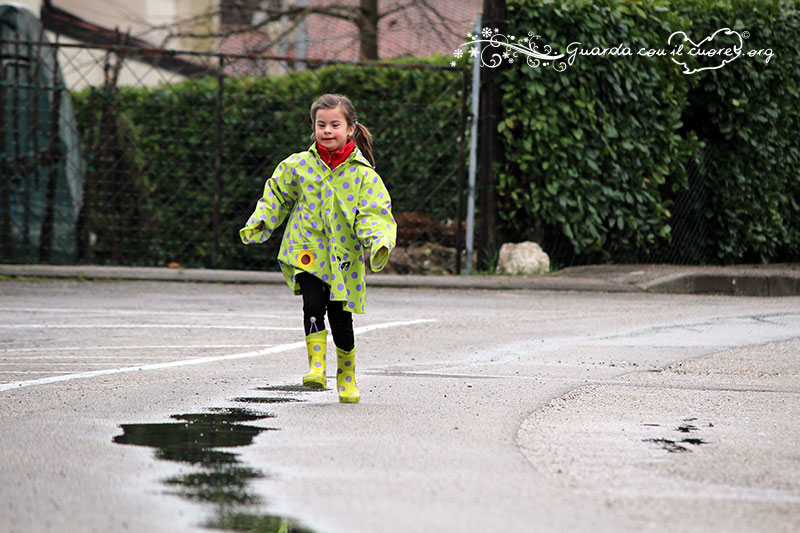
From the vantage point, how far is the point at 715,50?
540 inches

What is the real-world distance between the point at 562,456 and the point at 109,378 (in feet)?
9.19

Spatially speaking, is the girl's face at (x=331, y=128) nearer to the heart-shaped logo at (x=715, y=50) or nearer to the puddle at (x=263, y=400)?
the puddle at (x=263, y=400)

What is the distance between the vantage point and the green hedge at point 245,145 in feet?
44.0

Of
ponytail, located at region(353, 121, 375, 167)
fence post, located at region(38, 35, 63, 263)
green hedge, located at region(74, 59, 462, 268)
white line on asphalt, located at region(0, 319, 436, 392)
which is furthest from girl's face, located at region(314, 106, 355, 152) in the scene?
fence post, located at region(38, 35, 63, 263)

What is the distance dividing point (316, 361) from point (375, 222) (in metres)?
0.73

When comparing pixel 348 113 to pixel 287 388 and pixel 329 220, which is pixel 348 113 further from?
pixel 287 388

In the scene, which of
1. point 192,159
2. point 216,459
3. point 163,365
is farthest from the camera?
point 192,159

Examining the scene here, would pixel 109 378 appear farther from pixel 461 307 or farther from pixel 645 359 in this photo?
pixel 461 307

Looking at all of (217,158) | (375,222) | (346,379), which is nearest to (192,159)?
(217,158)

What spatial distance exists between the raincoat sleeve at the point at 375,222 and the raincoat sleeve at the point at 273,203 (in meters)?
0.37

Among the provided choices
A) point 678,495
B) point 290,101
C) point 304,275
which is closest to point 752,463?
point 678,495

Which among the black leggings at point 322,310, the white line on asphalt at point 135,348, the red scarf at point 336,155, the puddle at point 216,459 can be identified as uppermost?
the red scarf at point 336,155

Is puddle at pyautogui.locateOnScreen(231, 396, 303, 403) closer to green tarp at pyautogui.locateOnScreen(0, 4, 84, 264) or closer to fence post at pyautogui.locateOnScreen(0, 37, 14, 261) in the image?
green tarp at pyautogui.locateOnScreen(0, 4, 84, 264)

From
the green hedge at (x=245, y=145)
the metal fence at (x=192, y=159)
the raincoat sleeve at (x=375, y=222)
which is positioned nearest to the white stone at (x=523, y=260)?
the metal fence at (x=192, y=159)
